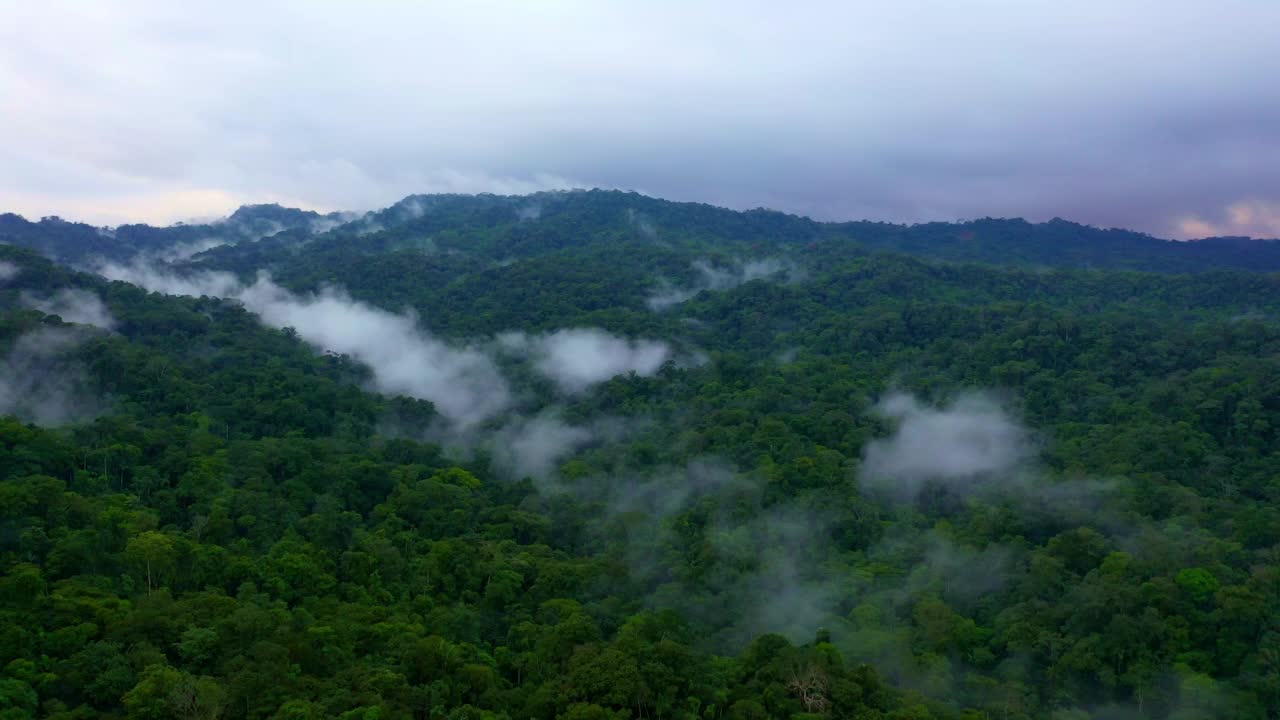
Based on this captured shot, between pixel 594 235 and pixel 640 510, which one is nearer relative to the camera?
pixel 640 510

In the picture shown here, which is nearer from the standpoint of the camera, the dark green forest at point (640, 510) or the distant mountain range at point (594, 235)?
the dark green forest at point (640, 510)

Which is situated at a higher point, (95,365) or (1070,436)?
(95,365)

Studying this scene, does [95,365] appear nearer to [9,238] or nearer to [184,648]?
[184,648]

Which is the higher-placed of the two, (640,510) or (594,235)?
(594,235)

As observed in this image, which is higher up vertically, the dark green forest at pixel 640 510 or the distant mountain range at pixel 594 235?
the distant mountain range at pixel 594 235

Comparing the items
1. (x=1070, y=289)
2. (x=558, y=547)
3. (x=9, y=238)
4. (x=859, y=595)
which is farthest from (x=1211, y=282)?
(x=9, y=238)
